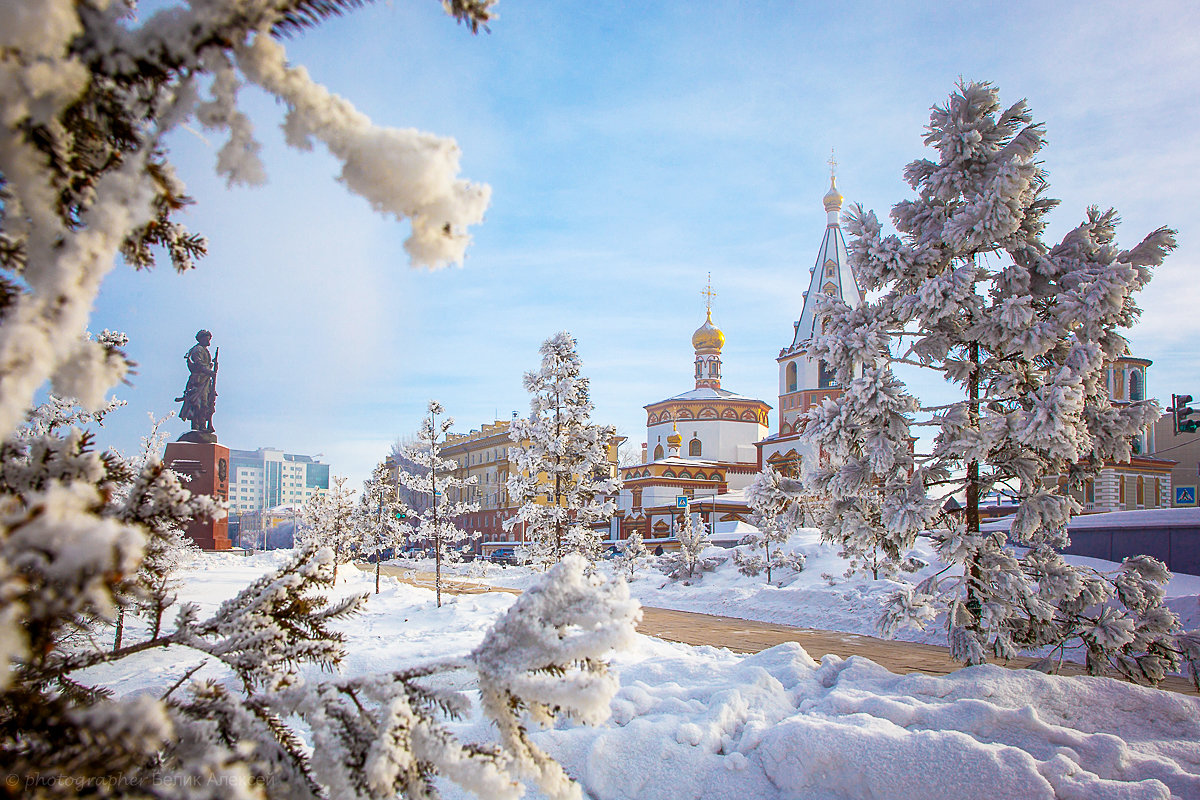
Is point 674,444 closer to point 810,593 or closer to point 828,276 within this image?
point 828,276

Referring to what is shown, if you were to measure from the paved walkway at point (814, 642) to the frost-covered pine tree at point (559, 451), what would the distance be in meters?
3.16

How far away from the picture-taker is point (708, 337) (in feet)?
197

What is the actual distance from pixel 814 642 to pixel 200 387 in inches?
1039

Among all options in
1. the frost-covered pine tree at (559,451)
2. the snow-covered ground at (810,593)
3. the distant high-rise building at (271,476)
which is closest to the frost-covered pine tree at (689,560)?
the snow-covered ground at (810,593)

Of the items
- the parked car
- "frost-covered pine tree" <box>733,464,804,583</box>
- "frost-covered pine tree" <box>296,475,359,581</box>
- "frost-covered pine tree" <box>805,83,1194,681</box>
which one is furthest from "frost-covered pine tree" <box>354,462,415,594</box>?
"frost-covered pine tree" <box>805,83,1194,681</box>

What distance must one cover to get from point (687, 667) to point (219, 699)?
706 cm

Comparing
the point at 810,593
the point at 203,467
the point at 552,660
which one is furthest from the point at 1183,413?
the point at 203,467

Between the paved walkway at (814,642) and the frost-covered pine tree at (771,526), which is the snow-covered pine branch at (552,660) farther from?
the paved walkway at (814,642)

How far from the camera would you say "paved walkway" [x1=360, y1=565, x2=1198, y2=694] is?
35.0 ft

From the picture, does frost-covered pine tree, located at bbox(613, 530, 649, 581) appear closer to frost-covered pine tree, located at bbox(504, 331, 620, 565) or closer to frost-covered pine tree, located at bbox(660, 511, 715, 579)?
frost-covered pine tree, located at bbox(660, 511, 715, 579)

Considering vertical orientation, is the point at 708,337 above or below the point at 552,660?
above

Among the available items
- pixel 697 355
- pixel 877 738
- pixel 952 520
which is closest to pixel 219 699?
pixel 877 738

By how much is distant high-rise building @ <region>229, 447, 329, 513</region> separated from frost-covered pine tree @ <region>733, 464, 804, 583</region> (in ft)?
521

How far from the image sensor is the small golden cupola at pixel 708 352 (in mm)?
60219
